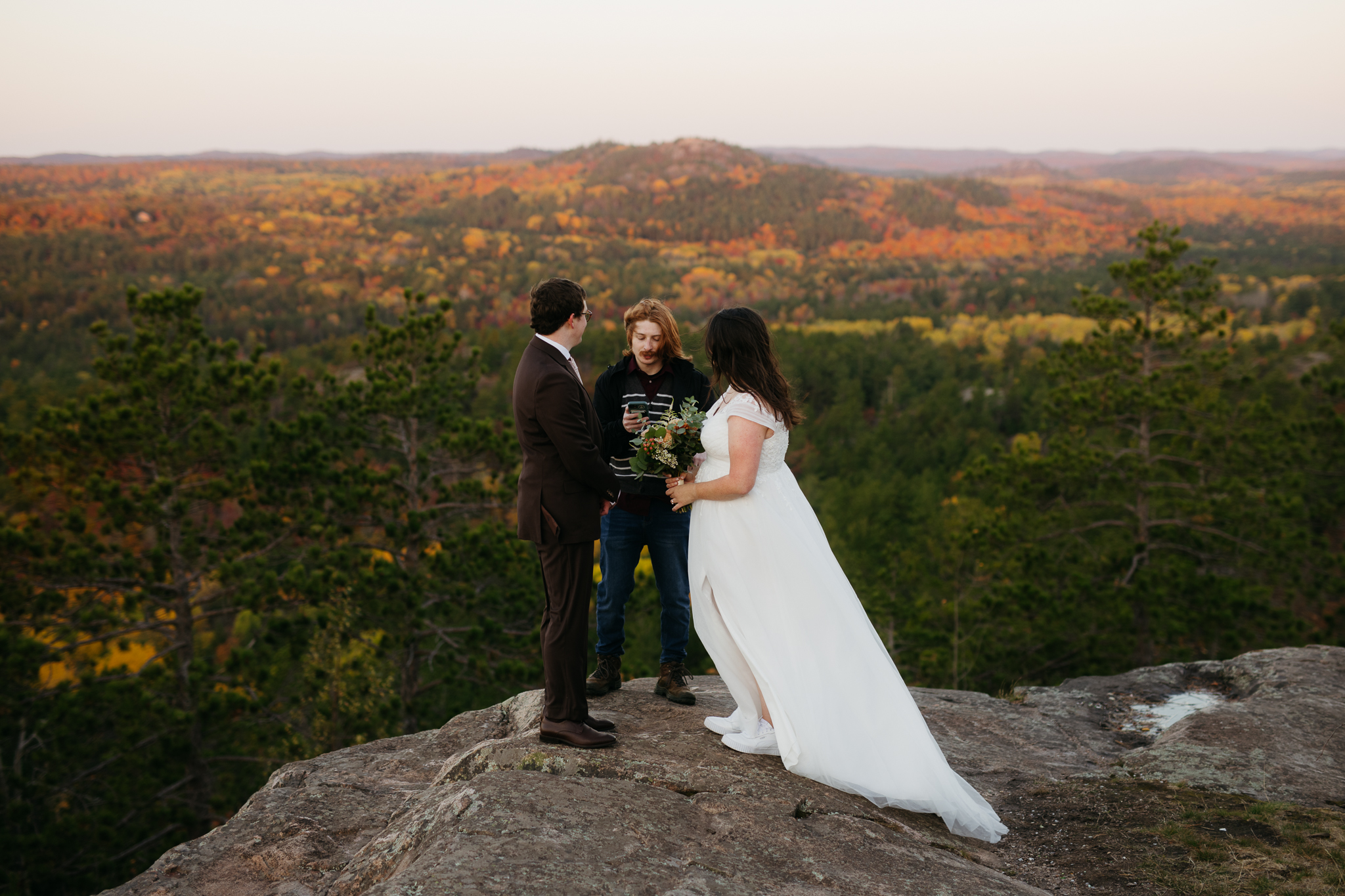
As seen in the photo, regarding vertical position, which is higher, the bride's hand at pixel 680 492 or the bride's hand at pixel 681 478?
the bride's hand at pixel 681 478

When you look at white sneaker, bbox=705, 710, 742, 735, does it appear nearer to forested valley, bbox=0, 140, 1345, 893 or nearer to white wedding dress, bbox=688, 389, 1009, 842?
white wedding dress, bbox=688, 389, 1009, 842

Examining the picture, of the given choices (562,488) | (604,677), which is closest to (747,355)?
(562,488)

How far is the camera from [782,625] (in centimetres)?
394

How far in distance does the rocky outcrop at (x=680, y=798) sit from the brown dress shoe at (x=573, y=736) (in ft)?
0.21

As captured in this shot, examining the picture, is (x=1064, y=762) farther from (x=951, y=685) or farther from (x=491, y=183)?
(x=491, y=183)

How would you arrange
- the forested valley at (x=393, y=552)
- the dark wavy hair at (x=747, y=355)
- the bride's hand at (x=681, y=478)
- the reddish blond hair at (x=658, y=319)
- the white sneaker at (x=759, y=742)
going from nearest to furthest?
1. the dark wavy hair at (x=747, y=355)
2. the white sneaker at (x=759, y=742)
3. the bride's hand at (x=681, y=478)
4. the reddish blond hair at (x=658, y=319)
5. the forested valley at (x=393, y=552)

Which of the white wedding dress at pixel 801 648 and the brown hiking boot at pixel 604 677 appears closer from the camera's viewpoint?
the white wedding dress at pixel 801 648

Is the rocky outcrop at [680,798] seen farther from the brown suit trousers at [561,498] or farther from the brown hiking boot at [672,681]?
the brown suit trousers at [561,498]

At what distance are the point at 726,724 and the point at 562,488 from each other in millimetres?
1483

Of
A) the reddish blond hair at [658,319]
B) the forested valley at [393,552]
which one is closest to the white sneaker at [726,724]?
the forested valley at [393,552]

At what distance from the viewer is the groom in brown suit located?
3676 mm

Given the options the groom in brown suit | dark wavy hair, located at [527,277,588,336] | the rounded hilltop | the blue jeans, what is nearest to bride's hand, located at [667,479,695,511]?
the groom in brown suit

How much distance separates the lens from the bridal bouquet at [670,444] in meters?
3.95

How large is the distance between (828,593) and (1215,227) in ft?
629
